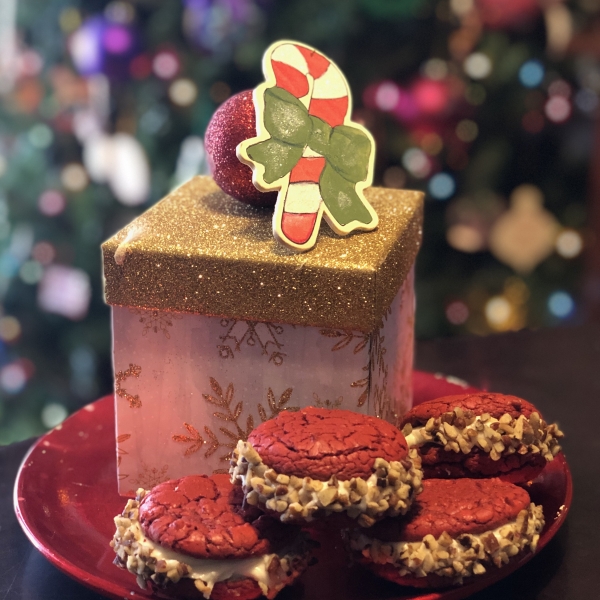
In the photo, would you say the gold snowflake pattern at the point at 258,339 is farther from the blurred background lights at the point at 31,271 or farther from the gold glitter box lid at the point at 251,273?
the blurred background lights at the point at 31,271

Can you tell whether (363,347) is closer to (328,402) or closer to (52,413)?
(328,402)

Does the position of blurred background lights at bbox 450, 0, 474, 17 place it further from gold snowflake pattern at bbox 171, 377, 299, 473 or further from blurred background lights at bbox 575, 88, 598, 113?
gold snowflake pattern at bbox 171, 377, 299, 473

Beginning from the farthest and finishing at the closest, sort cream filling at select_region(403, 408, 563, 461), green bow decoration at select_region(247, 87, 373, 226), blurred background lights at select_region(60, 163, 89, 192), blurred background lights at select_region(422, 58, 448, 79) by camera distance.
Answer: blurred background lights at select_region(422, 58, 448, 79), blurred background lights at select_region(60, 163, 89, 192), green bow decoration at select_region(247, 87, 373, 226), cream filling at select_region(403, 408, 563, 461)

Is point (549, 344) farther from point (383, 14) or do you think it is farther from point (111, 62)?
point (111, 62)

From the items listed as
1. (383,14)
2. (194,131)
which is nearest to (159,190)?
(194,131)

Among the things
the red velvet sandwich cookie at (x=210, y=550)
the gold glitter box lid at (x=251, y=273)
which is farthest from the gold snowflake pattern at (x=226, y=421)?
the red velvet sandwich cookie at (x=210, y=550)

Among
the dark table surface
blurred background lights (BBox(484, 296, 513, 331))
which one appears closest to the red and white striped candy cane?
the dark table surface

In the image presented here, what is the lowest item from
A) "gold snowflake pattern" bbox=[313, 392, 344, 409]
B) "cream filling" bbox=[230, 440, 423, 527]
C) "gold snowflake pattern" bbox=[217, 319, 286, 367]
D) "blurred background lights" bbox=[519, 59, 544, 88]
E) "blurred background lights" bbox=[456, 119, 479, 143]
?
"gold snowflake pattern" bbox=[313, 392, 344, 409]
